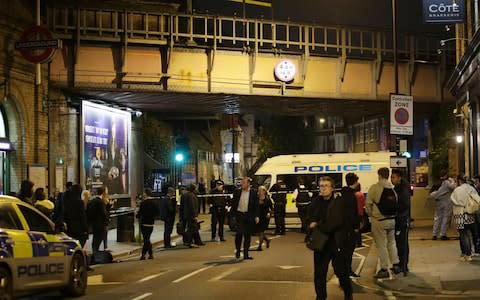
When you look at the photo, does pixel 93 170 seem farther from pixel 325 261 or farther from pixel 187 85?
pixel 325 261

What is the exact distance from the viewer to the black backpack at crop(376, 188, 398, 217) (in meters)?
11.6

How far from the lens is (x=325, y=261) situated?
29.2 ft

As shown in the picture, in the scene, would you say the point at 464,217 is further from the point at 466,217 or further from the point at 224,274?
the point at 224,274

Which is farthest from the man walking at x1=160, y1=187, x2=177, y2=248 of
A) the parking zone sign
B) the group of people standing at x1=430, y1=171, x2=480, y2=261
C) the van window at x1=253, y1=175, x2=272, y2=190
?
the group of people standing at x1=430, y1=171, x2=480, y2=261

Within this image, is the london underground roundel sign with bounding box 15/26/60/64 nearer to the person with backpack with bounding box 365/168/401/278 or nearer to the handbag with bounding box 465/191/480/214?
the person with backpack with bounding box 365/168/401/278

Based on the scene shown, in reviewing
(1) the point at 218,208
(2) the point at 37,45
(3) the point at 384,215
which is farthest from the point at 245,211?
(2) the point at 37,45

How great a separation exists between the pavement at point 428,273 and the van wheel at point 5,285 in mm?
5660

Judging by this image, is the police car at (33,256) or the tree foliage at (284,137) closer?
the police car at (33,256)

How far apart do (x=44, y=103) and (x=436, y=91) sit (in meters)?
16.3

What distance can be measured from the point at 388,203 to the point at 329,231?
319 centimetres

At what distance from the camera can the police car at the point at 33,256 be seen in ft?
30.4

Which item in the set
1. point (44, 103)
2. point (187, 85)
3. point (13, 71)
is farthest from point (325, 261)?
point (187, 85)

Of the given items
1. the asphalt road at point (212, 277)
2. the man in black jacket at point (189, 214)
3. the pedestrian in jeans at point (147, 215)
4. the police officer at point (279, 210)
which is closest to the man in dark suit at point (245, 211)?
the asphalt road at point (212, 277)

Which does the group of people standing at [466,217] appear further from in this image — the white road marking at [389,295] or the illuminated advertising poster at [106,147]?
the illuminated advertising poster at [106,147]
